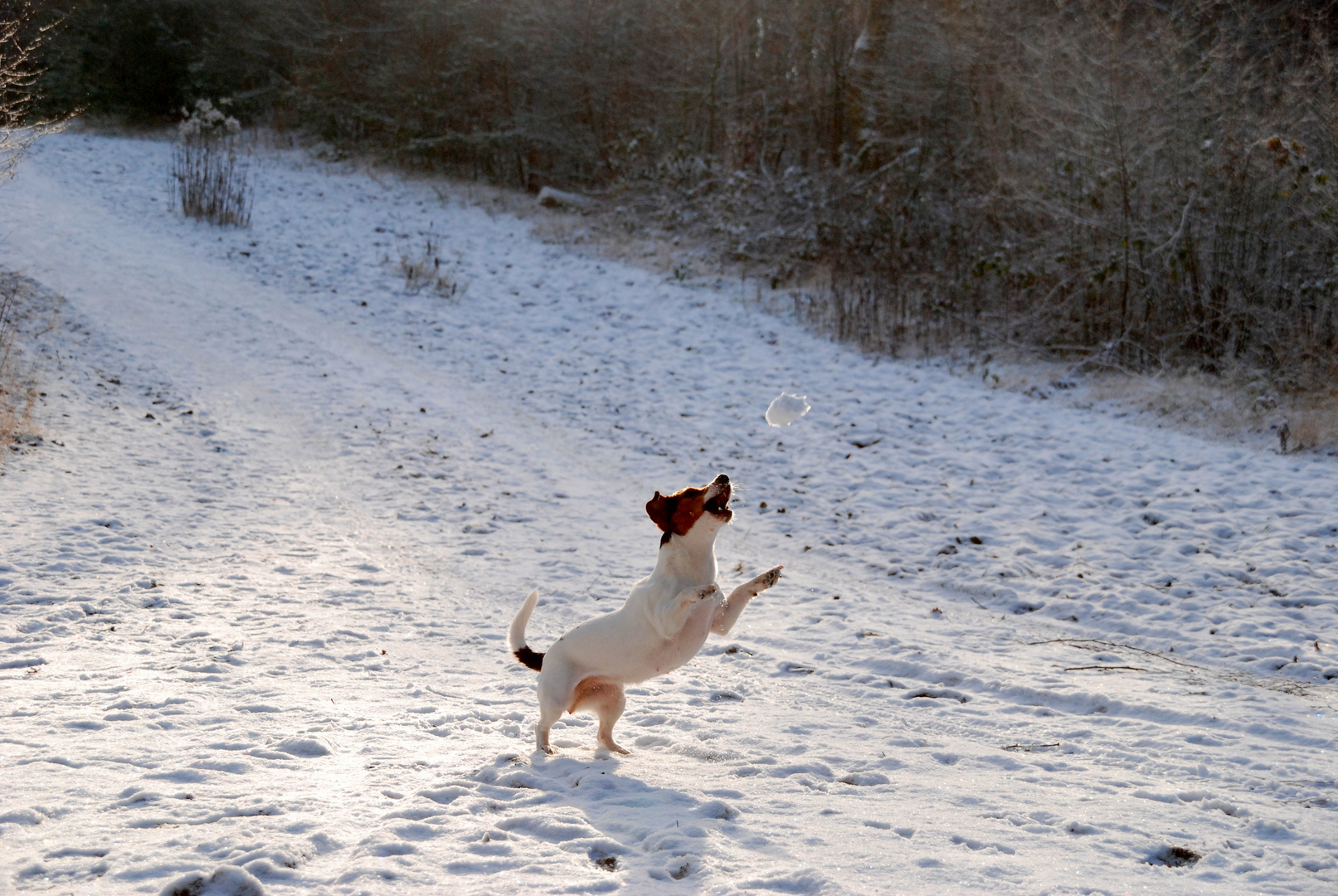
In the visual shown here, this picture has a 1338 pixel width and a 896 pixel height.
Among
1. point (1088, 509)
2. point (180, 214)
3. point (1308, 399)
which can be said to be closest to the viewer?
point (1088, 509)

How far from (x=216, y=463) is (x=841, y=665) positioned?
6818 millimetres

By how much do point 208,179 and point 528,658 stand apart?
16977 mm

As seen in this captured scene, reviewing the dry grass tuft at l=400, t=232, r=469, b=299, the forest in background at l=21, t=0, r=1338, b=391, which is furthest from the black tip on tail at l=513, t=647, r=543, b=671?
the dry grass tuft at l=400, t=232, r=469, b=299

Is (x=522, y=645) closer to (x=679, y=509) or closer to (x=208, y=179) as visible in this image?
(x=679, y=509)

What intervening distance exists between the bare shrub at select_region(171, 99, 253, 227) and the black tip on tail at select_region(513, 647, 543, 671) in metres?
16.2

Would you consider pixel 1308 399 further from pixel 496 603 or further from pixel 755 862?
pixel 755 862

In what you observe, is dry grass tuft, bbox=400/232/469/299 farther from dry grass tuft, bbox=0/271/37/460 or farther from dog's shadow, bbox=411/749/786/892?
dog's shadow, bbox=411/749/786/892

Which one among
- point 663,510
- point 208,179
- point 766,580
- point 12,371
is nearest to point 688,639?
point 766,580

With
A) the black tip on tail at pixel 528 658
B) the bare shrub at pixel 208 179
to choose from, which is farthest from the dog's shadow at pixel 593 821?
the bare shrub at pixel 208 179

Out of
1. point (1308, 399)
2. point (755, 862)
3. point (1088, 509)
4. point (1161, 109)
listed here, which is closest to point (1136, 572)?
point (1088, 509)

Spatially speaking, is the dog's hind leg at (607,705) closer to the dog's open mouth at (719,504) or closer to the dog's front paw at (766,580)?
the dog's front paw at (766,580)

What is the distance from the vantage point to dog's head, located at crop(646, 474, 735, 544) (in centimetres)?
405

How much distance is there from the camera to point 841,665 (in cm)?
634

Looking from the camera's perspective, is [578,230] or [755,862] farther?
[578,230]
